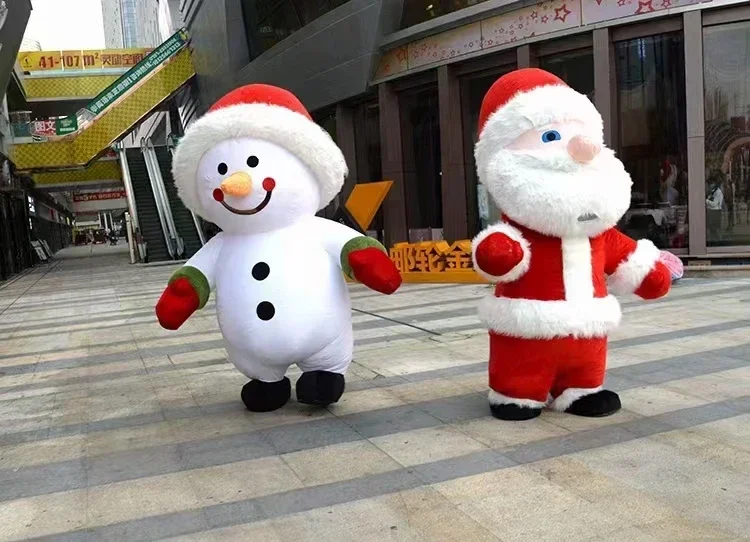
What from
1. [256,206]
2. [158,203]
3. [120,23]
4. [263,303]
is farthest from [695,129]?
[120,23]

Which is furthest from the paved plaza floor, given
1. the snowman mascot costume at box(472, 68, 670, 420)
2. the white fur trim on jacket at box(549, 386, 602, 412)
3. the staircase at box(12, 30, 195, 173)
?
the staircase at box(12, 30, 195, 173)

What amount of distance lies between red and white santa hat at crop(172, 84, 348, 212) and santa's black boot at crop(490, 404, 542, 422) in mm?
1747

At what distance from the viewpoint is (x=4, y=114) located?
82.8ft

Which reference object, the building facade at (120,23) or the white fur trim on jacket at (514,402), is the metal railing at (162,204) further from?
the building facade at (120,23)

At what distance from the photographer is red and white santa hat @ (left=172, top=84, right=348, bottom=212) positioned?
4320 mm

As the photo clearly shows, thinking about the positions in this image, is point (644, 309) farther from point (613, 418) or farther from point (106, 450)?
point (106, 450)

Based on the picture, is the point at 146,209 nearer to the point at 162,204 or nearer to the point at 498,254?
the point at 162,204

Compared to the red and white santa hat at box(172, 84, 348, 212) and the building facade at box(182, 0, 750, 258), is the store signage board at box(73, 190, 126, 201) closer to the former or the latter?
the building facade at box(182, 0, 750, 258)

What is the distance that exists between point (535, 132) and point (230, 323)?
212 centimetres

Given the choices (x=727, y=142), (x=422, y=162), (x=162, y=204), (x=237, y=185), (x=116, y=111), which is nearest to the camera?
(x=237, y=185)

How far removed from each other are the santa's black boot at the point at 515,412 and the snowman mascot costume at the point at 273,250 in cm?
96

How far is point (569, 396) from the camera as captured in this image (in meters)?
4.24

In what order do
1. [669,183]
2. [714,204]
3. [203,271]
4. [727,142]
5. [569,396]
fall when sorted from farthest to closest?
1. [669,183]
2. [714,204]
3. [727,142]
4. [203,271]
5. [569,396]

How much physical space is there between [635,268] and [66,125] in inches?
952
